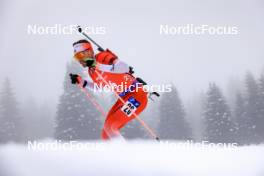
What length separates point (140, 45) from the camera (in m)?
3.36

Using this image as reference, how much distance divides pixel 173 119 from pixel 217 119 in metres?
0.31

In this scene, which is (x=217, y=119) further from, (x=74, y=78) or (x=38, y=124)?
(x=38, y=124)

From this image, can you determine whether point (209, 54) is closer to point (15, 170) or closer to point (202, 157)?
point (202, 157)

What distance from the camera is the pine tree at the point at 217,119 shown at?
3266 mm

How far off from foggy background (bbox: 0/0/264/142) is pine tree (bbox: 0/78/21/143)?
0.05 metres

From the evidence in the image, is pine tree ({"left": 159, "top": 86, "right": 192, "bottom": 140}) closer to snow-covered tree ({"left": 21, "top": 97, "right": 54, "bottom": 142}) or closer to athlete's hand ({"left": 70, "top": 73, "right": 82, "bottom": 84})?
athlete's hand ({"left": 70, "top": 73, "right": 82, "bottom": 84})

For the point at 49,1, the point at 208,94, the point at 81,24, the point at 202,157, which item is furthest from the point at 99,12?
the point at 202,157

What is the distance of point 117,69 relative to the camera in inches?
128

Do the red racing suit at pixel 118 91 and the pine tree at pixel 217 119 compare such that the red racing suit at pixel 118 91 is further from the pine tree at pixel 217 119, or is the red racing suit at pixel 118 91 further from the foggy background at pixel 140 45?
the pine tree at pixel 217 119

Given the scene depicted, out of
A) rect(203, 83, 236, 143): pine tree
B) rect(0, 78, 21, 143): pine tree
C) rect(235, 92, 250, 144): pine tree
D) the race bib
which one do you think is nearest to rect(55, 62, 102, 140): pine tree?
the race bib


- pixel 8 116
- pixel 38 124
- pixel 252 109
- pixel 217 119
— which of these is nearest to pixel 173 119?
pixel 217 119

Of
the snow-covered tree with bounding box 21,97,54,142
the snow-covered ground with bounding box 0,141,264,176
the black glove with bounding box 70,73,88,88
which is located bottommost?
the snow-covered ground with bounding box 0,141,264,176

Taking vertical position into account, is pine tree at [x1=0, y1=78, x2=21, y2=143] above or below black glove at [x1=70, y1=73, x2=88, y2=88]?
below

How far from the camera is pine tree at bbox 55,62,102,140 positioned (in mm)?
3217
